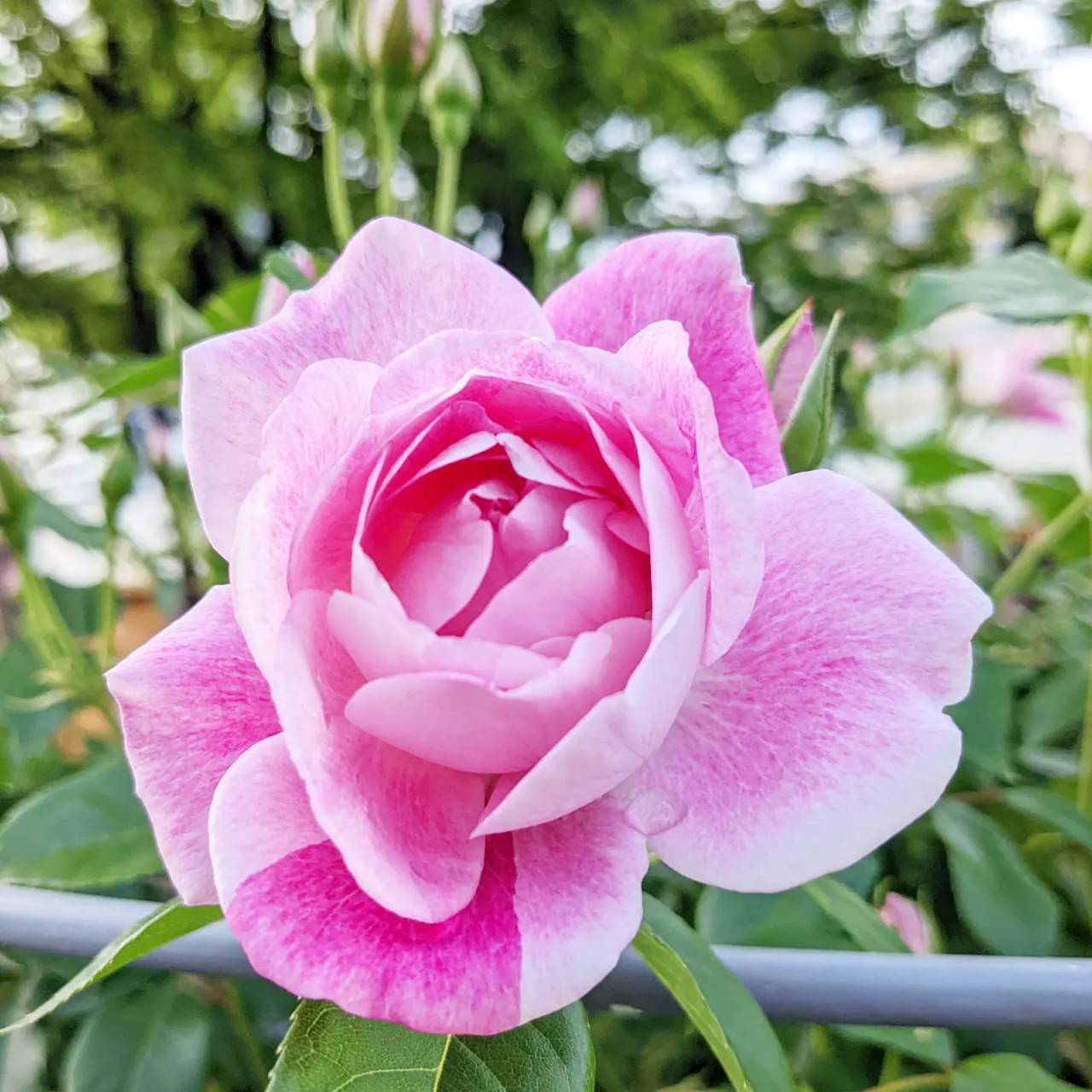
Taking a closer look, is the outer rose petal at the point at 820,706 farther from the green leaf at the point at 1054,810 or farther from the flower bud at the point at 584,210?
the flower bud at the point at 584,210

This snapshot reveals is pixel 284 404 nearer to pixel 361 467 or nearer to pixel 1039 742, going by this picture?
pixel 361 467

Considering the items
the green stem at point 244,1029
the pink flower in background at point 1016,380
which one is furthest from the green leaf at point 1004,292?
the pink flower in background at point 1016,380

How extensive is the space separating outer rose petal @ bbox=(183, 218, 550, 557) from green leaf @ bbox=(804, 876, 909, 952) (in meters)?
0.18

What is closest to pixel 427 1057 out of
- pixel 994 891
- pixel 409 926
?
pixel 409 926

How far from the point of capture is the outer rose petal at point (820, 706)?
0.15 metres

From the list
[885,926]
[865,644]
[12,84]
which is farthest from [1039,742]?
[12,84]

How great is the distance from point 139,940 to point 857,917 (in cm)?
19

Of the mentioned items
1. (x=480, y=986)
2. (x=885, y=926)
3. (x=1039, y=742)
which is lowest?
(x=1039, y=742)

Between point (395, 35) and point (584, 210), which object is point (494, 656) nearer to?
point (395, 35)

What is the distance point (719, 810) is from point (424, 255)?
12cm

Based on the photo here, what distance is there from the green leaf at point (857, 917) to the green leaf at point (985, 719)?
0.16 m

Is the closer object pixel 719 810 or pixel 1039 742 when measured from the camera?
pixel 719 810

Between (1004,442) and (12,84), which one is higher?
(12,84)

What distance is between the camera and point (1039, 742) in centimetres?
50
